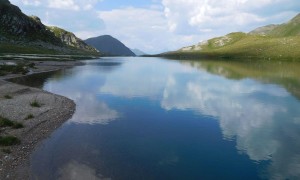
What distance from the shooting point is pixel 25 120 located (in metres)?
39.1

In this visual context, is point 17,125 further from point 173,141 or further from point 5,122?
point 173,141

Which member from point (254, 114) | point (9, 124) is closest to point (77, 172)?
point (9, 124)

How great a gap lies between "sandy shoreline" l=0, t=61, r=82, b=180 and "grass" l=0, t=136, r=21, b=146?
0.48 meters

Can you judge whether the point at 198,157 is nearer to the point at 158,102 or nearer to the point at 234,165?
the point at 234,165

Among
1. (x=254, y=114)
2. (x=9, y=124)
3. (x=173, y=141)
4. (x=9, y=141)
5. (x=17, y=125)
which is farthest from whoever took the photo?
(x=254, y=114)

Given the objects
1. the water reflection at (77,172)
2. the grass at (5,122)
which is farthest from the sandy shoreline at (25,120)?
the water reflection at (77,172)

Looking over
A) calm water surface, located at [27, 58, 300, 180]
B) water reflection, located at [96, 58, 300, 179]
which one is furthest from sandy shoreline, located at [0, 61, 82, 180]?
water reflection, located at [96, 58, 300, 179]

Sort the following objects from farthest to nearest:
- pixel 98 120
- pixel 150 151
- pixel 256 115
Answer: pixel 256 115 < pixel 98 120 < pixel 150 151

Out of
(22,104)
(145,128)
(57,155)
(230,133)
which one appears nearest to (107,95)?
(22,104)

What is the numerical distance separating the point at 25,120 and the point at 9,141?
862 cm

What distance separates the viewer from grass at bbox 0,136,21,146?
30391 millimetres

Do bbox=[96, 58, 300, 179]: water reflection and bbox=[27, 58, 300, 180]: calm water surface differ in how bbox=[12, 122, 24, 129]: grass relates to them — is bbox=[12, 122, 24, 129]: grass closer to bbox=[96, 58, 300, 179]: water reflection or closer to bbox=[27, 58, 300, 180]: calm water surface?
bbox=[27, 58, 300, 180]: calm water surface

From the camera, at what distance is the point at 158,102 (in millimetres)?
61500

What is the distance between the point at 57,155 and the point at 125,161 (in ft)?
21.3
